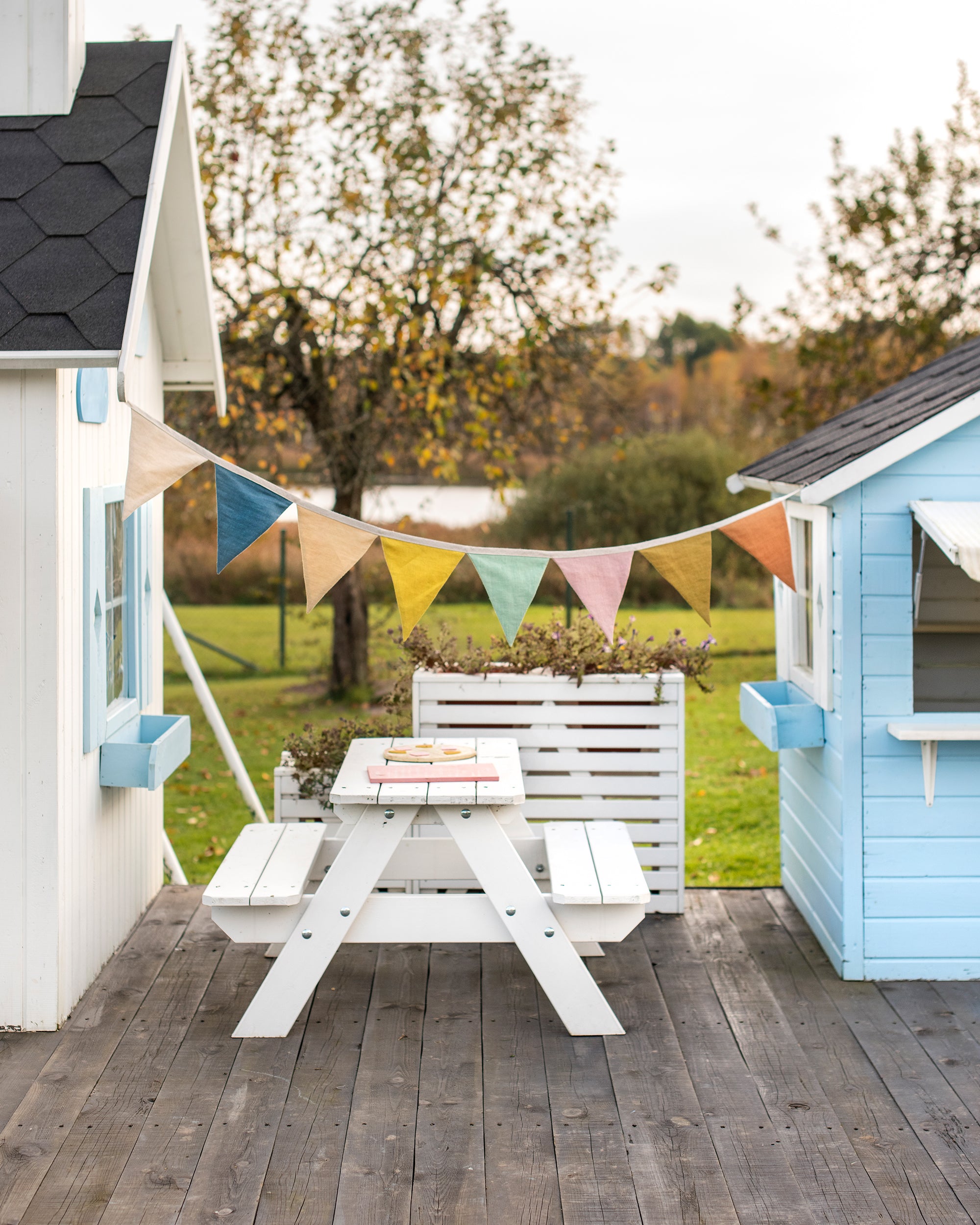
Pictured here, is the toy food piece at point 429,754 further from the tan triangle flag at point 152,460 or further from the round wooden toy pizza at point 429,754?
the tan triangle flag at point 152,460

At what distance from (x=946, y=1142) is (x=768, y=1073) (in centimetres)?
55

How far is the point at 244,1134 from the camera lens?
3.06 meters

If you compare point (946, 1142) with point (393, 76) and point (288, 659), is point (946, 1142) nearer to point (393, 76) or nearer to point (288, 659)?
point (393, 76)

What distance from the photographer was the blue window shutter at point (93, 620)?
3912 millimetres

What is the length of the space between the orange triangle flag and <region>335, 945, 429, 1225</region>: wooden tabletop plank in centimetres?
192

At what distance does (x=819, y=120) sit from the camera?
11.2 m

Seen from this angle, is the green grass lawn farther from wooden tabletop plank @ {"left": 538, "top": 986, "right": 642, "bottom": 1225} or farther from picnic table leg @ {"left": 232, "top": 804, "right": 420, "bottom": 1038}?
picnic table leg @ {"left": 232, "top": 804, "right": 420, "bottom": 1038}

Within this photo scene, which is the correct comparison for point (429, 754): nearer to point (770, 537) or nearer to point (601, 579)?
point (601, 579)

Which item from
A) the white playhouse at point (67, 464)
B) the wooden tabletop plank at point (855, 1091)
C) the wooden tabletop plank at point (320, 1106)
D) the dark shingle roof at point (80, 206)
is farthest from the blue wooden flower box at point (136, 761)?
the wooden tabletop plank at point (855, 1091)

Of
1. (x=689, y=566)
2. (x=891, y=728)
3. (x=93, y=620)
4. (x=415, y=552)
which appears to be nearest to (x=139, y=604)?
(x=93, y=620)

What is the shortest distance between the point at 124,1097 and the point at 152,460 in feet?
6.08

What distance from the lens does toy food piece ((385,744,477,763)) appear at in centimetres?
397

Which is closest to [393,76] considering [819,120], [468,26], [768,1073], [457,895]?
[468,26]

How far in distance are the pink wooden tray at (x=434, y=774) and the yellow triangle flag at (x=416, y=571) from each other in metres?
0.50
